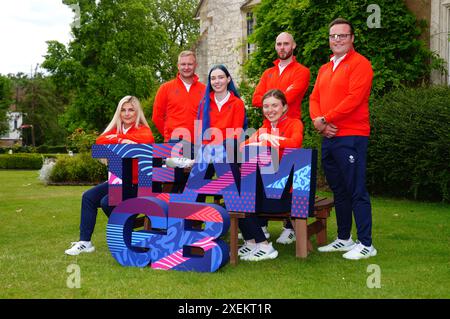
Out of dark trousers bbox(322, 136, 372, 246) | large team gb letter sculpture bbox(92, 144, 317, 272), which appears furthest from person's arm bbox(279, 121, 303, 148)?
dark trousers bbox(322, 136, 372, 246)

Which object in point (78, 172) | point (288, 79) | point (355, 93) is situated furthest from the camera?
point (78, 172)

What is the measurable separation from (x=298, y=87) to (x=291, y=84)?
11 cm

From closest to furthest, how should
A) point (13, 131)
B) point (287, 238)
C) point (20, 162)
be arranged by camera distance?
point (287, 238), point (20, 162), point (13, 131)

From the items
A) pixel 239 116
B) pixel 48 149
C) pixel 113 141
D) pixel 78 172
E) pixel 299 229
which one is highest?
pixel 239 116

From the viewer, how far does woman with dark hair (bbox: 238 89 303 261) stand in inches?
223

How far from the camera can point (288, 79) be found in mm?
6523

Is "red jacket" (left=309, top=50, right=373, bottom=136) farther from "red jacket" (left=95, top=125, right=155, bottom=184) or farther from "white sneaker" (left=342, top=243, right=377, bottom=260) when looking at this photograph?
"red jacket" (left=95, top=125, right=155, bottom=184)

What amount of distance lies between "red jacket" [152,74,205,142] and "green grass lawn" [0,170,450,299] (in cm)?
176

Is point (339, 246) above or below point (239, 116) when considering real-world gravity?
below

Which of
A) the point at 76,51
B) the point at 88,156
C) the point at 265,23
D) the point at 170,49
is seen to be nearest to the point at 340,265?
the point at 265,23

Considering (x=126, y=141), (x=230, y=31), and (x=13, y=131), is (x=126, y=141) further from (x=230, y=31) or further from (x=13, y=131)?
(x=13, y=131)

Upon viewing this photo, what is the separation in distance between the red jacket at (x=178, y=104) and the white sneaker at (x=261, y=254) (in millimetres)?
1776

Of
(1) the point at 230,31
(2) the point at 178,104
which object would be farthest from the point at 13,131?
(2) the point at 178,104

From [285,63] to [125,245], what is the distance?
2940 mm
